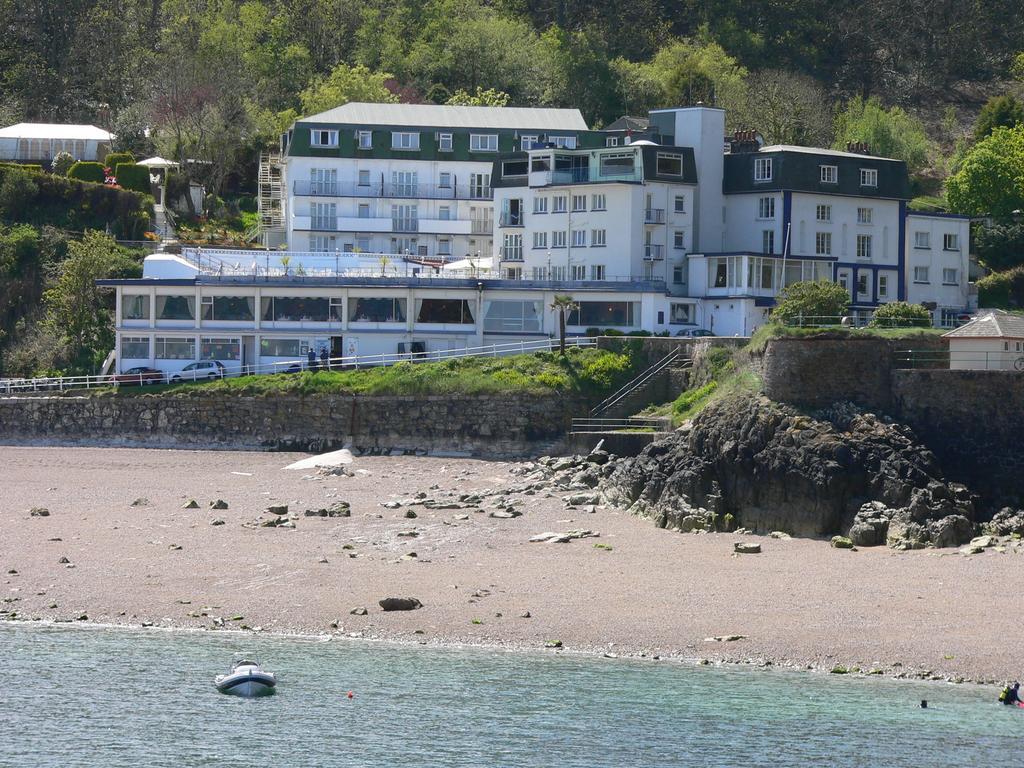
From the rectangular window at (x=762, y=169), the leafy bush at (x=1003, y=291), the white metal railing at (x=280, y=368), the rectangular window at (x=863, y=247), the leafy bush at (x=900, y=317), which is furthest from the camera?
the leafy bush at (x=1003, y=291)

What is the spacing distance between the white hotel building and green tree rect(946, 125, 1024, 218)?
22.0ft

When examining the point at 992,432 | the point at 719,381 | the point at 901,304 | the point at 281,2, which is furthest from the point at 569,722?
the point at 281,2

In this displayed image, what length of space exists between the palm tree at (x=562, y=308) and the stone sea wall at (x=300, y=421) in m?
3.64

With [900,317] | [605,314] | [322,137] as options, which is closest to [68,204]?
[322,137]

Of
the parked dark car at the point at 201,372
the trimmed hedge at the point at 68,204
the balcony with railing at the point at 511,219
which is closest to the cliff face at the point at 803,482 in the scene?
the parked dark car at the point at 201,372

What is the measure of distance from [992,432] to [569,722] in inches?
918

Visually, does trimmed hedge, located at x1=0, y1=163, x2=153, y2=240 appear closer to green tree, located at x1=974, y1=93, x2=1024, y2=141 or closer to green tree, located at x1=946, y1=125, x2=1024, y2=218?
green tree, located at x1=946, y1=125, x2=1024, y2=218

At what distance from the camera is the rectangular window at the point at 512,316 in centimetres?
7125

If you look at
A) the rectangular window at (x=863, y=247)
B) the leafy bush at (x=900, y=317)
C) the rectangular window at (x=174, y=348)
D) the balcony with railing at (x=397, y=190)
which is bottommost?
the rectangular window at (x=174, y=348)

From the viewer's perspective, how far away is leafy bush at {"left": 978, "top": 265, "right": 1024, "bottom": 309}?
7762cm

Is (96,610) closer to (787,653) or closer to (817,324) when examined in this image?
(787,653)

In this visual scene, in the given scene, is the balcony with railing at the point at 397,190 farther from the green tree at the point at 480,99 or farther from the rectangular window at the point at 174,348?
the rectangular window at the point at 174,348

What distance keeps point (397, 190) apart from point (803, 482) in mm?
46134

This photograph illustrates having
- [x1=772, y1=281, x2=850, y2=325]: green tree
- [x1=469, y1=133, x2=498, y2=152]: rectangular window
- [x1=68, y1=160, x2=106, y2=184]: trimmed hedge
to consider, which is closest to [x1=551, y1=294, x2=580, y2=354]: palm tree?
[x1=772, y1=281, x2=850, y2=325]: green tree
